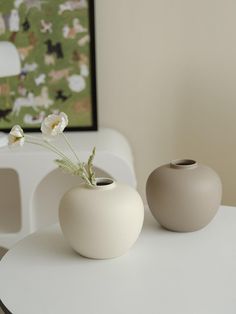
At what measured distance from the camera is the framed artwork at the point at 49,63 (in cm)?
191

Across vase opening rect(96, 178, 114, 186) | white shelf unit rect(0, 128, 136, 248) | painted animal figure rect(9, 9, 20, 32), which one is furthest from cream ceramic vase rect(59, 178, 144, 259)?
painted animal figure rect(9, 9, 20, 32)

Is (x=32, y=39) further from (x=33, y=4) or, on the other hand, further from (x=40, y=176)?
(x=40, y=176)

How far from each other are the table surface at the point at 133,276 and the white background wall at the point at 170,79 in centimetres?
77

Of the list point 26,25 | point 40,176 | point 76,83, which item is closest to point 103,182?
point 40,176

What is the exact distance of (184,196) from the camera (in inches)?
47.9

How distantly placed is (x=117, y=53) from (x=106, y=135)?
0.30 m

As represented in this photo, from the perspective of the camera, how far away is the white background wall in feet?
6.35

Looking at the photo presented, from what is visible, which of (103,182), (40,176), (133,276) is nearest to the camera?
(133,276)

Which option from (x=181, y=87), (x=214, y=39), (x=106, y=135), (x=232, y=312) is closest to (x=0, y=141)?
(x=106, y=135)

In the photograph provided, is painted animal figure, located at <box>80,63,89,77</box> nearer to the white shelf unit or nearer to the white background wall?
the white background wall

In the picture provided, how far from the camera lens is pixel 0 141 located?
1.78 metres

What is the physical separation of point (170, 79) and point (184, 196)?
859 millimetres

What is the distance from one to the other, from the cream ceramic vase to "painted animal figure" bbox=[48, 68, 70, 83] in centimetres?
88

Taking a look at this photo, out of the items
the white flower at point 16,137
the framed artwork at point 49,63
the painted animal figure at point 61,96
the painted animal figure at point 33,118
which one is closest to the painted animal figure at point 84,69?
the framed artwork at point 49,63
